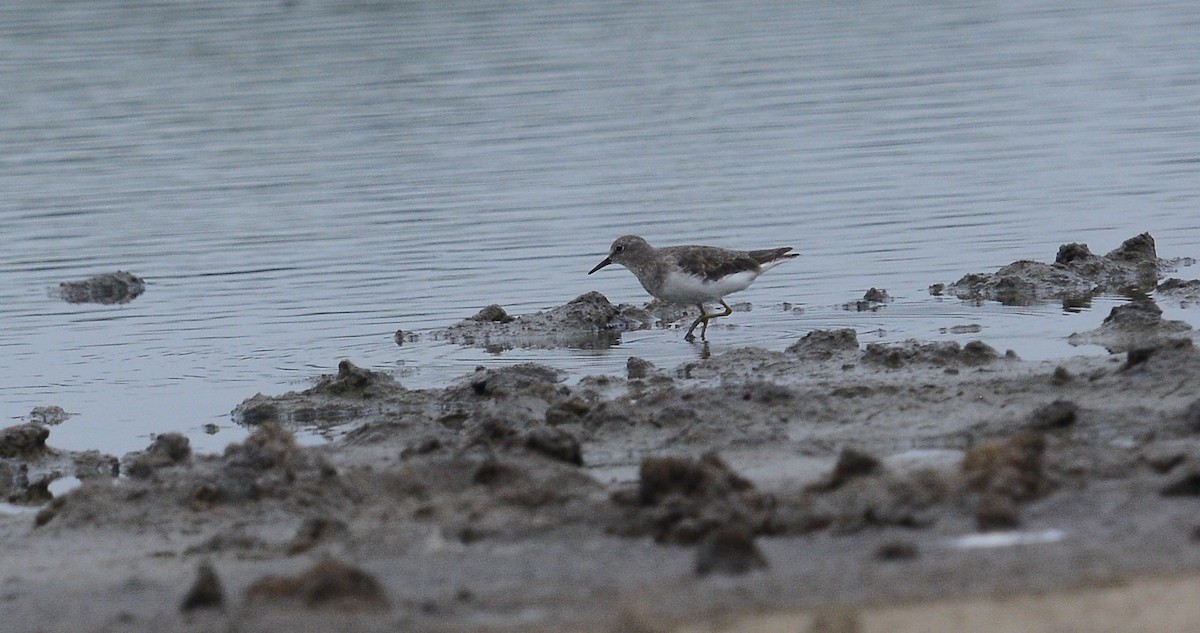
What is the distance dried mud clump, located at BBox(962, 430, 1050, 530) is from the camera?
25.8 ft

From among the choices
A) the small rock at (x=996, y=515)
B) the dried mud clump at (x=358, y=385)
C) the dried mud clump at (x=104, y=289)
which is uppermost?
the dried mud clump at (x=104, y=289)

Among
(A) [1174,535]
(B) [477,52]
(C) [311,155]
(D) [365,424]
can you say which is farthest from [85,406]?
(B) [477,52]

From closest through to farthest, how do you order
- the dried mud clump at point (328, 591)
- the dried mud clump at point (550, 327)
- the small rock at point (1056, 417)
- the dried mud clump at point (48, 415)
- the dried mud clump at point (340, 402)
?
the dried mud clump at point (328, 591) → the small rock at point (1056, 417) → the dried mud clump at point (340, 402) → the dried mud clump at point (48, 415) → the dried mud clump at point (550, 327)

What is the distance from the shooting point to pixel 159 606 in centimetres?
786

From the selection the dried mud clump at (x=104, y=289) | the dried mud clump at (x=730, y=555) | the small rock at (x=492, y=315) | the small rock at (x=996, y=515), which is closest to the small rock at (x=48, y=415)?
the small rock at (x=492, y=315)

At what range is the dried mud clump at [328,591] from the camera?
24.5 ft

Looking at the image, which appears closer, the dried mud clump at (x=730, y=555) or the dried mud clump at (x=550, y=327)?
the dried mud clump at (x=730, y=555)

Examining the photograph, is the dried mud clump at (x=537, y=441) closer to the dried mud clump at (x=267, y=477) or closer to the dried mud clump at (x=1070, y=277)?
the dried mud clump at (x=267, y=477)

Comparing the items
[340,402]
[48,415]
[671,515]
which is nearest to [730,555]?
[671,515]

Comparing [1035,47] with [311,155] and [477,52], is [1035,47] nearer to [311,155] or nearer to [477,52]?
[477,52]

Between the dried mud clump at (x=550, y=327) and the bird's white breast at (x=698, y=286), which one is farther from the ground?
the bird's white breast at (x=698, y=286)

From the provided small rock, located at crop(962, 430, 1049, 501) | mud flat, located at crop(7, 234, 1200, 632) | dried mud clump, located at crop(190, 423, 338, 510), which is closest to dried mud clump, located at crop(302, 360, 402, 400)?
mud flat, located at crop(7, 234, 1200, 632)

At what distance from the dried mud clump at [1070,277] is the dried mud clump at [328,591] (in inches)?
363

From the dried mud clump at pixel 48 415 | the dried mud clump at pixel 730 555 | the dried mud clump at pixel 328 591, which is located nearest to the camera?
the dried mud clump at pixel 328 591
